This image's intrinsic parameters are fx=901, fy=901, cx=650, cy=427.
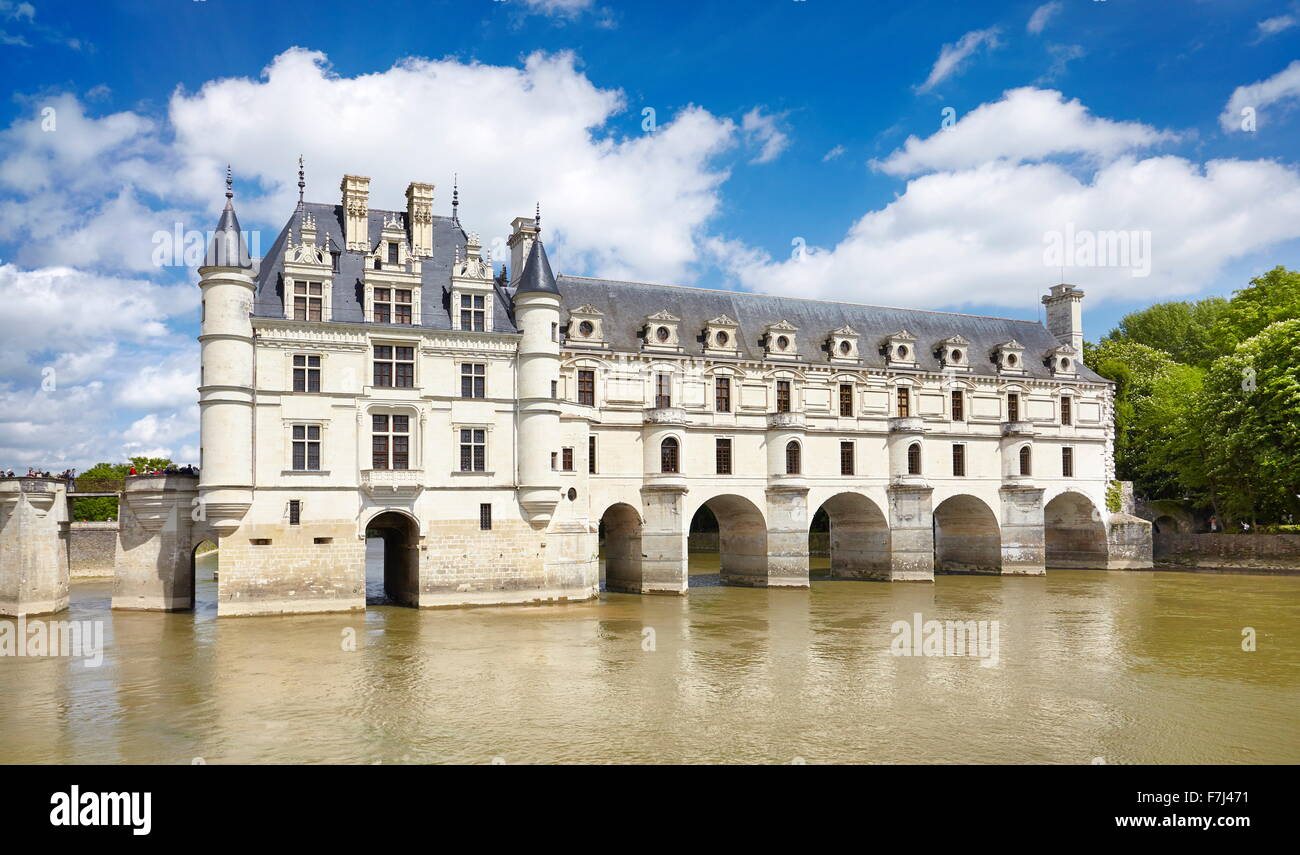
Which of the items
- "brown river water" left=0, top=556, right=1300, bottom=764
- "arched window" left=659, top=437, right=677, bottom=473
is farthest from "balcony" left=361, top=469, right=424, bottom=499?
"arched window" left=659, top=437, right=677, bottom=473

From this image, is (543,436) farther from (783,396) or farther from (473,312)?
(783,396)

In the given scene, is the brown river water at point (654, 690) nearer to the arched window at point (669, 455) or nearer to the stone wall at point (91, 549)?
the arched window at point (669, 455)

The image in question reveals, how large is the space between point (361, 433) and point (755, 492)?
17190 millimetres

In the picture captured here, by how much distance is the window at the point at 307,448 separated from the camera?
30.6 metres

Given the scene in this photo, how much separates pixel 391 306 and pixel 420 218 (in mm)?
4074

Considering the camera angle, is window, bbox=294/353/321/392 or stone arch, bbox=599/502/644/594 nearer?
window, bbox=294/353/321/392

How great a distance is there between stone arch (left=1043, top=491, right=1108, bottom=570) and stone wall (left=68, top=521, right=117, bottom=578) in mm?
48274

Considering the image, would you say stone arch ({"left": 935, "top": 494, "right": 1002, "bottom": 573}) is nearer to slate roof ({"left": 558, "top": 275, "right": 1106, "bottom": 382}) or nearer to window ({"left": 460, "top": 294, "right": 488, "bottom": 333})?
slate roof ({"left": 558, "top": 275, "right": 1106, "bottom": 382})

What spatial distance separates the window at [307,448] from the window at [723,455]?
16594 millimetres

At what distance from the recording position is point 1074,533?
4875cm

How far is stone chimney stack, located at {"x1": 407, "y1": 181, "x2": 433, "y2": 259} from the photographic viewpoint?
1334 inches

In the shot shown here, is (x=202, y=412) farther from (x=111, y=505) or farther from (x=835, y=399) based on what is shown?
(x=111, y=505)

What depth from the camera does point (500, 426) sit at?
33.2m
